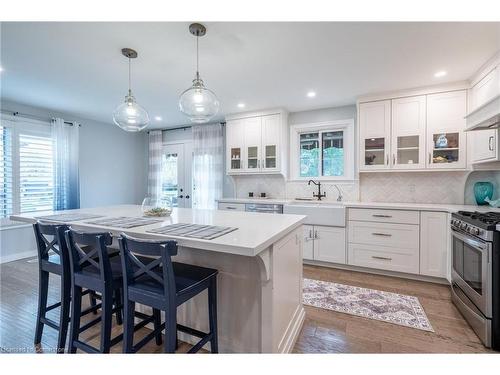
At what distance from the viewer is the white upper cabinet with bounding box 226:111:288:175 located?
161 inches

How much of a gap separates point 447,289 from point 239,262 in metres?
2.76

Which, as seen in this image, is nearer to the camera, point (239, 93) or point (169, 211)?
point (169, 211)

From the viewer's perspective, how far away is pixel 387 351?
1.78m

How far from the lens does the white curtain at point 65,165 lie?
4207 millimetres

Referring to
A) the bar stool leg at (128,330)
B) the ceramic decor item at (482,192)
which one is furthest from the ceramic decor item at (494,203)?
the bar stool leg at (128,330)

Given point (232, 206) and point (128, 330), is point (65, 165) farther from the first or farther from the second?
point (128, 330)

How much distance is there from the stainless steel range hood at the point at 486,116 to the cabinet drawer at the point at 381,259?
1571 millimetres

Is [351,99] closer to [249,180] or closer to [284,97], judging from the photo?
[284,97]

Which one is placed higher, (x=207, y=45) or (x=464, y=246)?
(x=207, y=45)

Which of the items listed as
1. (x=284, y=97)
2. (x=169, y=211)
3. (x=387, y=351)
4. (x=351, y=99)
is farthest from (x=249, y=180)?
(x=387, y=351)

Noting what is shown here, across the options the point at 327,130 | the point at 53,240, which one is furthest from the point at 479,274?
the point at 53,240

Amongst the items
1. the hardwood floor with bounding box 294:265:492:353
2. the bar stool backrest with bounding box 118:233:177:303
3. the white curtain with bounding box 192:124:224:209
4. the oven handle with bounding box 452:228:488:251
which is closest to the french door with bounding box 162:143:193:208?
the white curtain with bounding box 192:124:224:209

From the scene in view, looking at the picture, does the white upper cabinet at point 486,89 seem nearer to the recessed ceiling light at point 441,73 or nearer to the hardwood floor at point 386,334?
the recessed ceiling light at point 441,73

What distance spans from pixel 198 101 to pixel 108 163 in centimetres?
413
